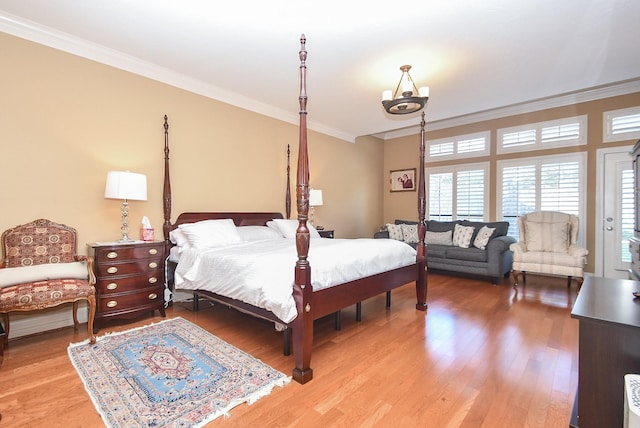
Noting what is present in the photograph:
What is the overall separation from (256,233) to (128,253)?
1438mm

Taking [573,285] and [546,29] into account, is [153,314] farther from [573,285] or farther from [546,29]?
[573,285]

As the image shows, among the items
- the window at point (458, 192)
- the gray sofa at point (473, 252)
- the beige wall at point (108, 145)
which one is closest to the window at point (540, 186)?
the window at point (458, 192)

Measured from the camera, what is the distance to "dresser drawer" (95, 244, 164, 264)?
2.75 meters

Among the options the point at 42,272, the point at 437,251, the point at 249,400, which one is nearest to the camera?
the point at 249,400

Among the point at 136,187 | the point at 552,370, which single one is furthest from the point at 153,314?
the point at 552,370

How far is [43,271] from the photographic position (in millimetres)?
2447

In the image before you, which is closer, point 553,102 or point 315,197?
point 553,102

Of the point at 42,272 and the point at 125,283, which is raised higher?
the point at 42,272

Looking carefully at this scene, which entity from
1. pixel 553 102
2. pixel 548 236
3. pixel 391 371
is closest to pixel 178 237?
pixel 391 371

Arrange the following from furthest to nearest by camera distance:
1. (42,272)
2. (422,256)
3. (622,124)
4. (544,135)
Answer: (544,135), (622,124), (422,256), (42,272)

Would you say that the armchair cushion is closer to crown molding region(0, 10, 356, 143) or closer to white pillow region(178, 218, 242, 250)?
white pillow region(178, 218, 242, 250)

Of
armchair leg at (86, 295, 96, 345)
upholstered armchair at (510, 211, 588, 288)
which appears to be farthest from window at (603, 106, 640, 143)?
armchair leg at (86, 295, 96, 345)

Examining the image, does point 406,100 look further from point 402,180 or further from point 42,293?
point 402,180

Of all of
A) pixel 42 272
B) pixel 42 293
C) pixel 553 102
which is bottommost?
pixel 42 293
